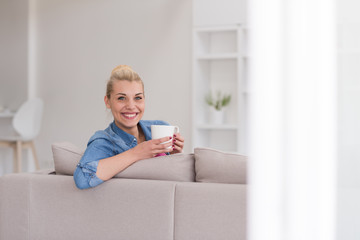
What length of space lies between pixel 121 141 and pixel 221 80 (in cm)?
332

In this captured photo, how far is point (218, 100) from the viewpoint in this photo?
5.00 metres

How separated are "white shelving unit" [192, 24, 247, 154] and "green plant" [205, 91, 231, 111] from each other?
0.06m

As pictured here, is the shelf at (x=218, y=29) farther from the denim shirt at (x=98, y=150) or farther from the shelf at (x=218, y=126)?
the denim shirt at (x=98, y=150)

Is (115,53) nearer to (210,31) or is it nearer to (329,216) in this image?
(210,31)

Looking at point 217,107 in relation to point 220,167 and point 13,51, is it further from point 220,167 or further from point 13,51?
point 220,167

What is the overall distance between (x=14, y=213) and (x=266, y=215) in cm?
146

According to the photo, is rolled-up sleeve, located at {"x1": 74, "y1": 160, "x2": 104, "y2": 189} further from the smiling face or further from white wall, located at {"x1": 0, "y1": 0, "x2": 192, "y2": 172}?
white wall, located at {"x1": 0, "y1": 0, "x2": 192, "y2": 172}

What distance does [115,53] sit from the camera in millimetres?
5660

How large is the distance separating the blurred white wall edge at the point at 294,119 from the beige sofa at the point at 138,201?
969 millimetres

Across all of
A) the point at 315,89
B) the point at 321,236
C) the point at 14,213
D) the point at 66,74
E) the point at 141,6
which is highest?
the point at 141,6

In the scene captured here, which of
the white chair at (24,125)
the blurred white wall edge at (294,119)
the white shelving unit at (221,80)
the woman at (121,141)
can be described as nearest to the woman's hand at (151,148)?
the woman at (121,141)

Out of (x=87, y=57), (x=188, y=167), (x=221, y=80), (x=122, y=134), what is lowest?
(x=188, y=167)

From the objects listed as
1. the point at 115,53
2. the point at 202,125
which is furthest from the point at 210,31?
the point at 115,53

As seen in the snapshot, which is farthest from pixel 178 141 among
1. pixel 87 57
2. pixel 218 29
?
pixel 87 57
